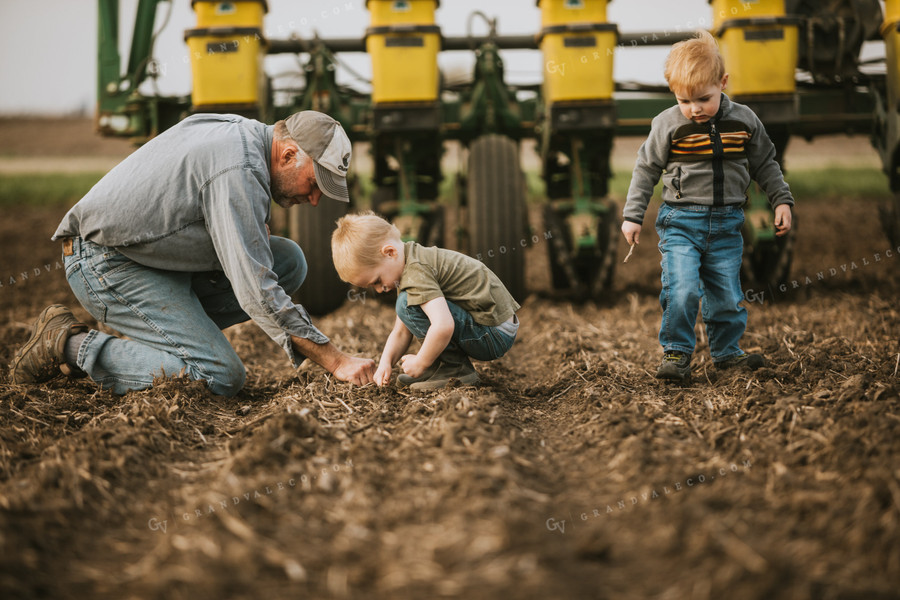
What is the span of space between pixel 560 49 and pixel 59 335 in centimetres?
355

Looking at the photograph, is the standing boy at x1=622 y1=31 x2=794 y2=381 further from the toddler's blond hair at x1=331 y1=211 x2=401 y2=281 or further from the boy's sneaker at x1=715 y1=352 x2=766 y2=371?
the toddler's blond hair at x1=331 y1=211 x2=401 y2=281

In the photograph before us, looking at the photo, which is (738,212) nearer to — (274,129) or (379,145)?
(274,129)

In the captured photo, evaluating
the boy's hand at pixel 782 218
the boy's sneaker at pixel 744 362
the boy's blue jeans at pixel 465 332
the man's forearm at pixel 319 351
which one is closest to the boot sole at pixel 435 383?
the boy's blue jeans at pixel 465 332

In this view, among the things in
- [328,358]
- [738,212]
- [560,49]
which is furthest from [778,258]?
[328,358]

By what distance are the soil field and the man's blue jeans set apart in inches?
4.1

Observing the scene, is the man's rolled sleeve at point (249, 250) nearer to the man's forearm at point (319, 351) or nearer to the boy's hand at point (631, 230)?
the man's forearm at point (319, 351)

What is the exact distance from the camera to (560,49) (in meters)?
5.20

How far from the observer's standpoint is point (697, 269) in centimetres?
324

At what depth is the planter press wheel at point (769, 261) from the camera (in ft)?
17.7

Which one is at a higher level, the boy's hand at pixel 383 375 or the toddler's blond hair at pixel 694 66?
the toddler's blond hair at pixel 694 66

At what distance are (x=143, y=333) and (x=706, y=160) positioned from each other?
246 cm

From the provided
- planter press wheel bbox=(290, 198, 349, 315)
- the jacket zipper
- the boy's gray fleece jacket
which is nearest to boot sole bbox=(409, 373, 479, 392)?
the boy's gray fleece jacket

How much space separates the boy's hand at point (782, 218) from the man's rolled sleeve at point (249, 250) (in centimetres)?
188

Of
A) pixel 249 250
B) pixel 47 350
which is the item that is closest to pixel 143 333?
pixel 47 350
